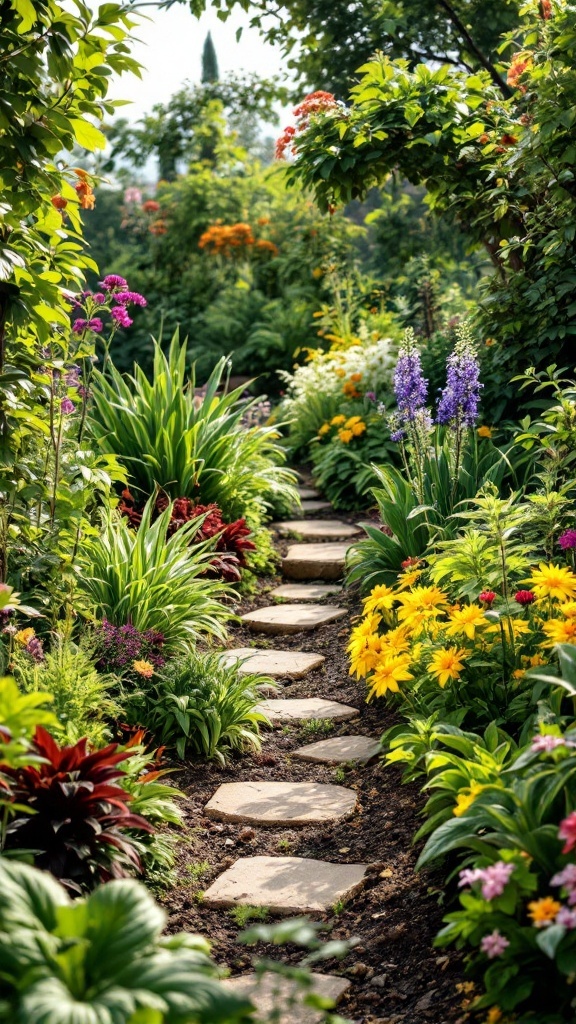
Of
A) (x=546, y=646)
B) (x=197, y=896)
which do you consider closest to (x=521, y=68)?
(x=546, y=646)

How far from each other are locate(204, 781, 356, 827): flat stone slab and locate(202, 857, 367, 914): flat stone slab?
23 centimetres

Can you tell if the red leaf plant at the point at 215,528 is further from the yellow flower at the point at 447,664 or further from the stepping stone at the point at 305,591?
the yellow flower at the point at 447,664

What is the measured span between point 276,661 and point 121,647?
3.37 feet

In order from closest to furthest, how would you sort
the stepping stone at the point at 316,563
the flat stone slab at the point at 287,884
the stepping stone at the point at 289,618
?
A: the flat stone slab at the point at 287,884, the stepping stone at the point at 289,618, the stepping stone at the point at 316,563

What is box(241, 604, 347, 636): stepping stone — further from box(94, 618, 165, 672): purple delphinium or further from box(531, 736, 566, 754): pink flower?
box(531, 736, 566, 754): pink flower

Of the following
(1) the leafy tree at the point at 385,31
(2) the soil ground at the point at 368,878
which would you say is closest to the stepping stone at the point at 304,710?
(2) the soil ground at the point at 368,878

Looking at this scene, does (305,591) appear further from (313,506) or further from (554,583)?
(554,583)

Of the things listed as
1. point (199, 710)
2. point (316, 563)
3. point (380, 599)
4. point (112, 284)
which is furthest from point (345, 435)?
point (199, 710)

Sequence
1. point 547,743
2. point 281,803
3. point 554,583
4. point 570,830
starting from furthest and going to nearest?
point 281,803, point 554,583, point 547,743, point 570,830

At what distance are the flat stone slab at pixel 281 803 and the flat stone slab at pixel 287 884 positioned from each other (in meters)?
0.23

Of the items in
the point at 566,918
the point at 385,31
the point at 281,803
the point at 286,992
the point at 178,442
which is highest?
the point at 385,31

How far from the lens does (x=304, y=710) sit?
4.05 metres

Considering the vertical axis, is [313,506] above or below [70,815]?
above

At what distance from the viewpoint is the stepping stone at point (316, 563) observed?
551 cm
